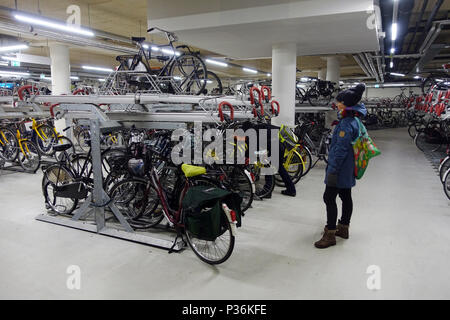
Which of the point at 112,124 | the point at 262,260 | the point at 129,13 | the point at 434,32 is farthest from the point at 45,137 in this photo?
the point at 434,32

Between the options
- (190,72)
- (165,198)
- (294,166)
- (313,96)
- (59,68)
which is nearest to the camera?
(165,198)

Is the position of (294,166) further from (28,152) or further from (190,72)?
(28,152)

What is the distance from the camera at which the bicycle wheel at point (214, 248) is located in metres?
2.70

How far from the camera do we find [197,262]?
112 inches

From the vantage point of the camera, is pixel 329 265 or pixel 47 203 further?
pixel 47 203

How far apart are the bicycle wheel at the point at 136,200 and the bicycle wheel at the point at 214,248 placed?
63 cm

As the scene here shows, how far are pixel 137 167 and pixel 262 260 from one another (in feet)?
5.29

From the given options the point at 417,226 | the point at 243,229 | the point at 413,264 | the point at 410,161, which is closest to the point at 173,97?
the point at 243,229

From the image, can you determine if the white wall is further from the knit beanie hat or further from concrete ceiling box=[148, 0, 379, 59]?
the knit beanie hat

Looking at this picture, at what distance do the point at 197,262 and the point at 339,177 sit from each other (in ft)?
5.20

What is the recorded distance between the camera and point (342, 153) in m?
2.89

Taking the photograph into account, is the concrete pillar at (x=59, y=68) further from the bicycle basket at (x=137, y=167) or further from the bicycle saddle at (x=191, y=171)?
the bicycle saddle at (x=191, y=171)

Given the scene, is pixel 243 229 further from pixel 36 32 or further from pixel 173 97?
pixel 36 32

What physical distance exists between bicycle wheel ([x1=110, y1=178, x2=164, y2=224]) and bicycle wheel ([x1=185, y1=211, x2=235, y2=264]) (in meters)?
0.63
